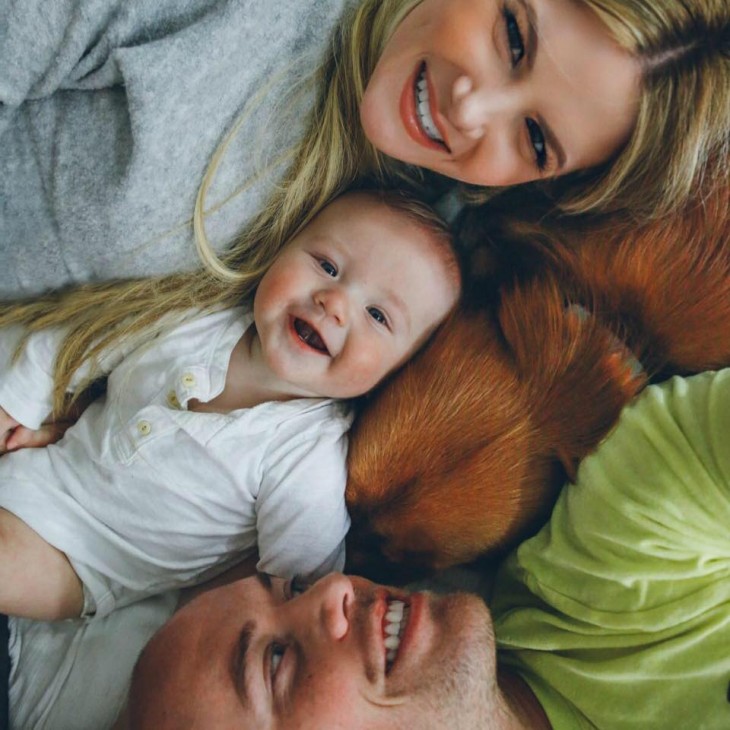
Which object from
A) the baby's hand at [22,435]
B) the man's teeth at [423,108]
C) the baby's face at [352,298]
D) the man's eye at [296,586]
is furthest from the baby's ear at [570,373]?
the baby's hand at [22,435]

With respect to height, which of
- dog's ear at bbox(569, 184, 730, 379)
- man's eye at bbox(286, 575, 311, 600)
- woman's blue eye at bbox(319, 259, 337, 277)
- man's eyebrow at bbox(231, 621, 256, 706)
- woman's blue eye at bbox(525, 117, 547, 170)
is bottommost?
man's eye at bbox(286, 575, 311, 600)

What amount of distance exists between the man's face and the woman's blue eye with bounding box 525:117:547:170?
0.55m

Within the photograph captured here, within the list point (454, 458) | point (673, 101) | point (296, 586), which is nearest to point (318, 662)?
point (296, 586)

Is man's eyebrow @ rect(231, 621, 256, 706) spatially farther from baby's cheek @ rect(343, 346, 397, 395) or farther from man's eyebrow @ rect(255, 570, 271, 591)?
baby's cheek @ rect(343, 346, 397, 395)

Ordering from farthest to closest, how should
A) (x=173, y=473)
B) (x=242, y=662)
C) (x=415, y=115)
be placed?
1. (x=173, y=473)
2. (x=415, y=115)
3. (x=242, y=662)

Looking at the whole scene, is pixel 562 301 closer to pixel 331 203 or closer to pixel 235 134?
pixel 331 203

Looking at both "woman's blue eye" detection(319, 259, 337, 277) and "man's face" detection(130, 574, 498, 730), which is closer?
"man's face" detection(130, 574, 498, 730)

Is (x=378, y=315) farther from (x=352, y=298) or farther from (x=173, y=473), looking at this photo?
(x=173, y=473)

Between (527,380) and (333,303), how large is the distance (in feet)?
0.88

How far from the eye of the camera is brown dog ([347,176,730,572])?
0.98 m

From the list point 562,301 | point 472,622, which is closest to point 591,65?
point 562,301

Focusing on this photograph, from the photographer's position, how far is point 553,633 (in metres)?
1.07

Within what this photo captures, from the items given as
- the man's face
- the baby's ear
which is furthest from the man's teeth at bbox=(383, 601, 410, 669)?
the baby's ear

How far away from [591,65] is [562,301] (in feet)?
0.94
